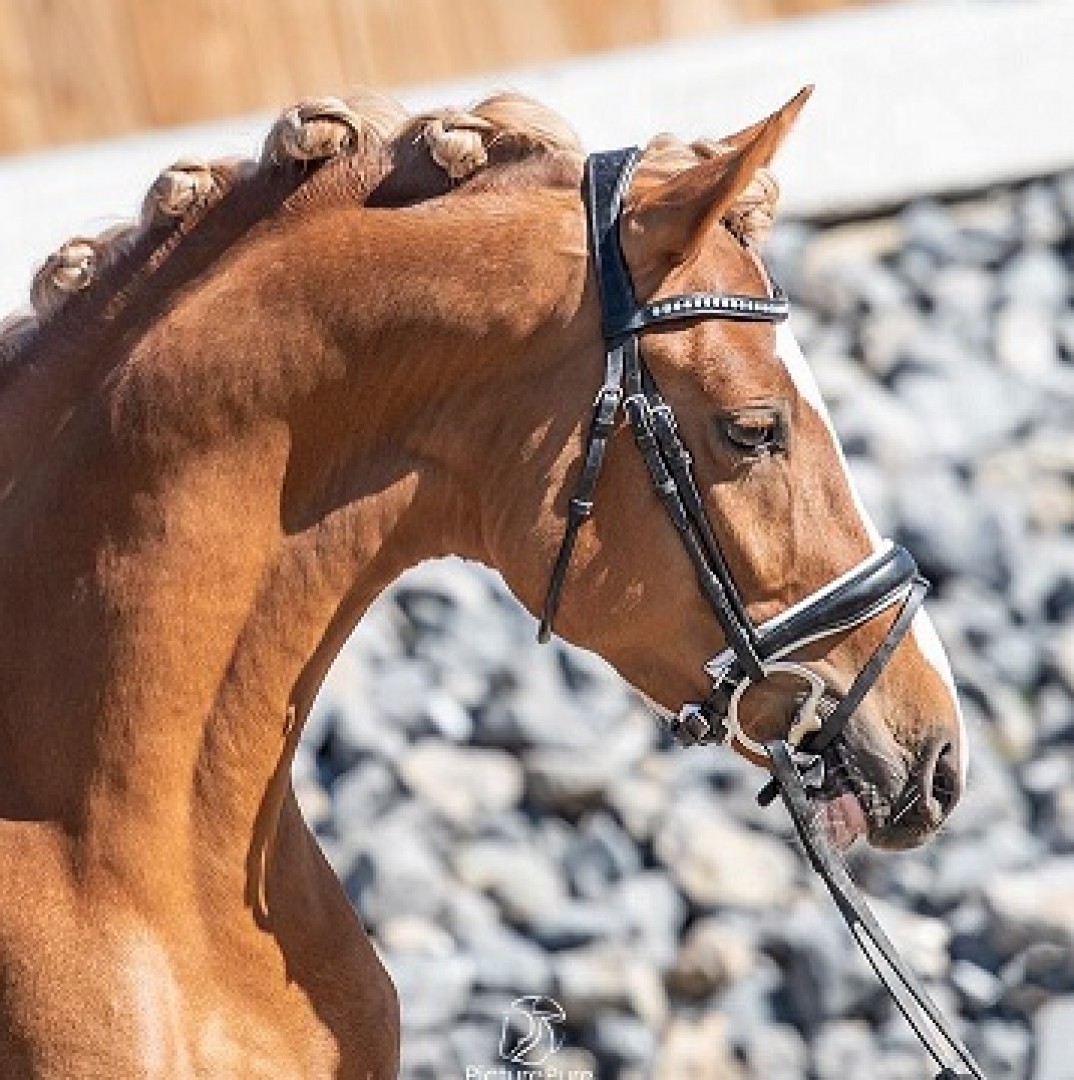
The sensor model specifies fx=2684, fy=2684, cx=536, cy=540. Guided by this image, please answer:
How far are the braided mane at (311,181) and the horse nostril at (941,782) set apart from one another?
61 cm

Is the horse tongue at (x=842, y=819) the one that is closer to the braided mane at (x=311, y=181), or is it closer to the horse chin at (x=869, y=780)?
the horse chin at (x=869, y=780)

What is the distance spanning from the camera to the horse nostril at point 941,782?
2.95 m

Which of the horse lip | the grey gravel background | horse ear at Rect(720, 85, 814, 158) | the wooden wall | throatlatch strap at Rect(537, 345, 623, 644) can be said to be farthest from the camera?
the wooden wall

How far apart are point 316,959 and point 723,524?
661 mm

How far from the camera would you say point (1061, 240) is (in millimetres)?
6602

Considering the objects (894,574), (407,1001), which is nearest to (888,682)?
(894,574)

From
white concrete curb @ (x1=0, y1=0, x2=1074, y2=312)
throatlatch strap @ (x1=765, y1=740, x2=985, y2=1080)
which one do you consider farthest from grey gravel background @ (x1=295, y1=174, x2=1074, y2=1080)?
throatlatch strap @ (x1=765, y1=740, x2=985, y2=1080)

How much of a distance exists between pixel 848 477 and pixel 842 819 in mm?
397

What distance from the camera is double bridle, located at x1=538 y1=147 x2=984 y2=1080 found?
9.25 ft

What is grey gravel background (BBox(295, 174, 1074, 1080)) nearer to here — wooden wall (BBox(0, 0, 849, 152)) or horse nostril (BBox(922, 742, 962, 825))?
wooden wall (BBox(0, 0, 849, 152))

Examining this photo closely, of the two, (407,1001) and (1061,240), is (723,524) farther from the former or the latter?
(1061,240)

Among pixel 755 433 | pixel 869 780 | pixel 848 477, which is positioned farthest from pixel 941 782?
pixel 755 433


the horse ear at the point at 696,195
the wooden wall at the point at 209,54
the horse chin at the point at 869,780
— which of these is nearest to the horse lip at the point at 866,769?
the horse chin at the point at 869,780

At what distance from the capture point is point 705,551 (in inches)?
112
